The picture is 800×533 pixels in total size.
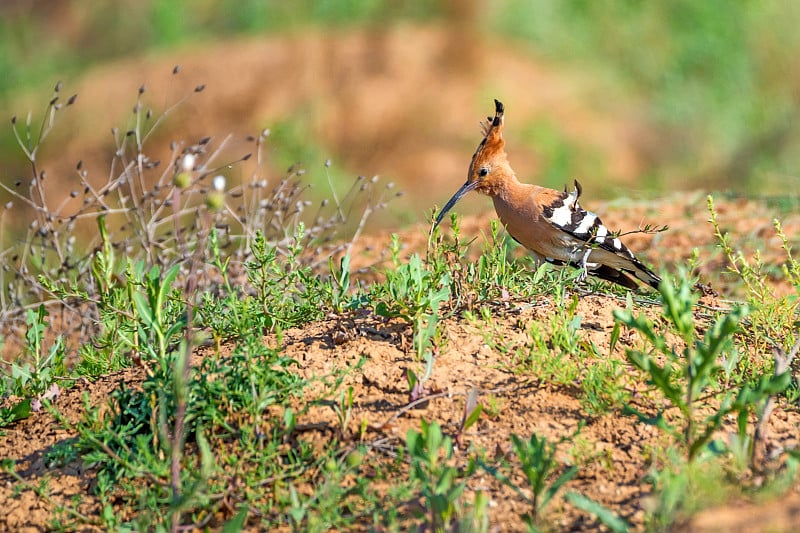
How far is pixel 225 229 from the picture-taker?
457 cm

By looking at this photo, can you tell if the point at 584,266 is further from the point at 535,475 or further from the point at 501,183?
the point at 535,475

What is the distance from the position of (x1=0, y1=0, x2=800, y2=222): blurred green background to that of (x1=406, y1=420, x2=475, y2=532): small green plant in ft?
22.8

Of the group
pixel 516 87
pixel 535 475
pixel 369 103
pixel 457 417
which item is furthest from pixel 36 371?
pixel 516 87

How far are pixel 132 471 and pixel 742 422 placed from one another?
1602 millimetres

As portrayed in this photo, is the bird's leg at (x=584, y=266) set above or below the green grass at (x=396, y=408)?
above

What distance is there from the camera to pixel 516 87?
37.1 ft

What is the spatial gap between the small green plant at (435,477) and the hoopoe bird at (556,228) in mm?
1561

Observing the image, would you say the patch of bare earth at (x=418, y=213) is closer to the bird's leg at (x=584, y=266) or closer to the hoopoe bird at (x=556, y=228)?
the bird's leg at (x=584, y=266)

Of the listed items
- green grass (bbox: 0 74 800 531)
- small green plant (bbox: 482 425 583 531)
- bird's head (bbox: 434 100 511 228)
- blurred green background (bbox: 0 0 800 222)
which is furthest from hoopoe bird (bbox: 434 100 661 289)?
blurred green background (bbox: 0 0 800 222)

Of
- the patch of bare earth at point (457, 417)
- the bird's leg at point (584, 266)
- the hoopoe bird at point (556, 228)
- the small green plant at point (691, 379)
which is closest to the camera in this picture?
the small green plant at point (691, 379)

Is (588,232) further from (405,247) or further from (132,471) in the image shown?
(132,471)

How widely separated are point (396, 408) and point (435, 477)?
378 mm

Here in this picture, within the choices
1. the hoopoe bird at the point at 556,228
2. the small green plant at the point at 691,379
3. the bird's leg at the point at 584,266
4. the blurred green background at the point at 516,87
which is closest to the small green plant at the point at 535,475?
the small green plant at the point at 691,379

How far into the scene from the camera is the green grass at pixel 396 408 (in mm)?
2445
